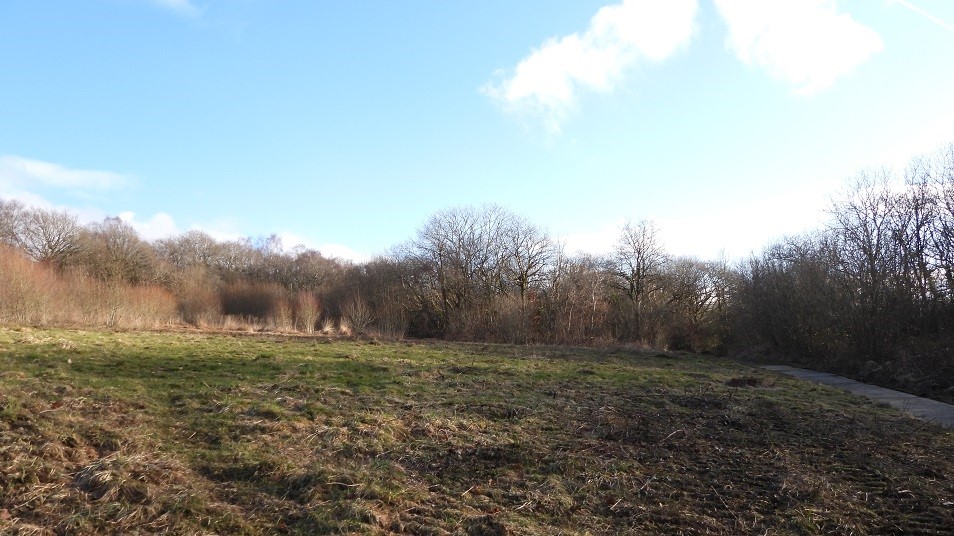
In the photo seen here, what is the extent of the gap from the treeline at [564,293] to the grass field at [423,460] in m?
11.4

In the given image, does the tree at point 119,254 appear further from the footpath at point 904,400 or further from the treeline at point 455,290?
the footpath at point 904,400

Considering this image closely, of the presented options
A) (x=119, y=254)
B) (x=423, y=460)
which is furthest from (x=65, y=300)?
(x=423, y=460)

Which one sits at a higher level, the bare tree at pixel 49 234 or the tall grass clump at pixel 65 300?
the bare tree at pixel 49 234

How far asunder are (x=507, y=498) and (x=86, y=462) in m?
3.41

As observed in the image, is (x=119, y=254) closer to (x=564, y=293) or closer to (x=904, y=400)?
(x=564, y=293)

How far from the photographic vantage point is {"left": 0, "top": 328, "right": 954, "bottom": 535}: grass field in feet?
13.5

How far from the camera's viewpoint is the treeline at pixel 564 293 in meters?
19.2

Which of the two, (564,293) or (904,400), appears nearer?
(904,400)

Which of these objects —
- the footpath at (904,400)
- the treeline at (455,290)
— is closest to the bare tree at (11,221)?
the treeline at (455,290)

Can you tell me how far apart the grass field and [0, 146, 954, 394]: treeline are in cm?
1135

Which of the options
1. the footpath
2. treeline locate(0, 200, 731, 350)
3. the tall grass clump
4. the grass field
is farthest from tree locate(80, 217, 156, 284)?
the footpath

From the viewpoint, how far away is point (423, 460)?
212 inches

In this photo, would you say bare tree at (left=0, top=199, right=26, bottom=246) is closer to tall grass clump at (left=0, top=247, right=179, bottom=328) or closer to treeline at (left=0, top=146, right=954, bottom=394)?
treeline at (left=0, top=146, right=954, bottom=394)

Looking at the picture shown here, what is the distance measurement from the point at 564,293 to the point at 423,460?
28.5 meters
